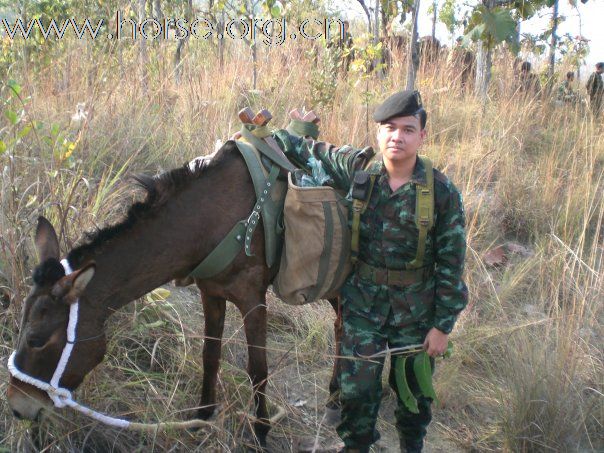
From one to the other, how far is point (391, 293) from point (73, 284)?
4.40 feet

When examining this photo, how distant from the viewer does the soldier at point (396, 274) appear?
2.56 metres

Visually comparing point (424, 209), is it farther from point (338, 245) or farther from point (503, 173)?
point (503, 173)

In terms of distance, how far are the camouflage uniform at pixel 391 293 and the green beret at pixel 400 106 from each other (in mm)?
233

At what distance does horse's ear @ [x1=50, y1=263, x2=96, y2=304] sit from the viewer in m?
2.22

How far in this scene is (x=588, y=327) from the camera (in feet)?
12.0

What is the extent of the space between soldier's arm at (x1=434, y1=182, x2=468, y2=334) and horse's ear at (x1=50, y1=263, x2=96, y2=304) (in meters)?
1.43

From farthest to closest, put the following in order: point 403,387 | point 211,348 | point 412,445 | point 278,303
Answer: point 278,303, point 211,348, point 412,445, point 403,387

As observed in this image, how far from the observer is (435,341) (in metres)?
2.63

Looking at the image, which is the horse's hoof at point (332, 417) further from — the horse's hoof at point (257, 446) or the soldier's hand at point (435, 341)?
the soldier's hand at point (435, 341)

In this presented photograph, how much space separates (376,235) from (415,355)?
0.58 meters

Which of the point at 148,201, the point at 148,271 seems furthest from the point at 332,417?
the point at 148,201

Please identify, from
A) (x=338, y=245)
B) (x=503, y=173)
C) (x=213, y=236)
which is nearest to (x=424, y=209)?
(x=338, y=245)

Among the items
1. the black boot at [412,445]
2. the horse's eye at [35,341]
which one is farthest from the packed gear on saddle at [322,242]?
the horse's eye at [35,341]

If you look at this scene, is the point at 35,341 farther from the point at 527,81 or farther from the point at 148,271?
the point at 527,81
